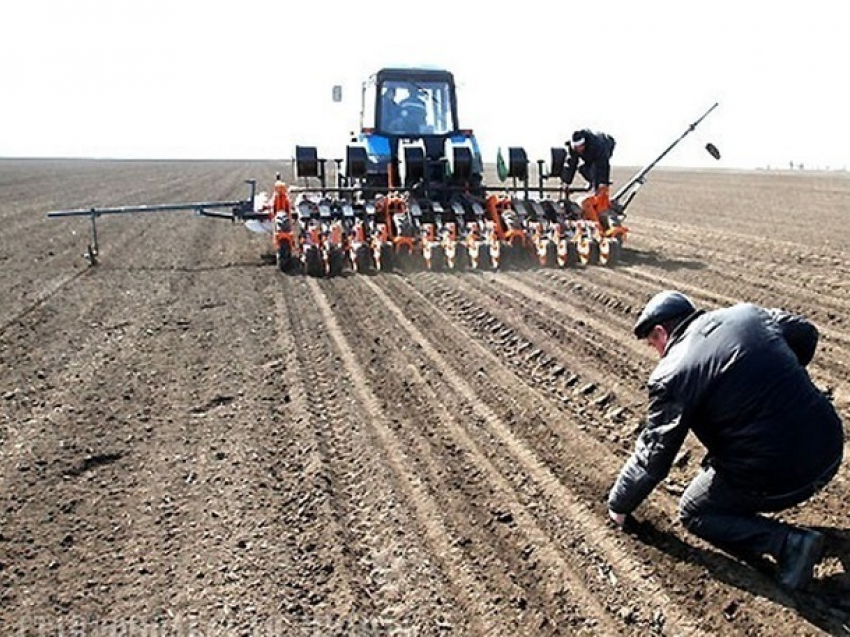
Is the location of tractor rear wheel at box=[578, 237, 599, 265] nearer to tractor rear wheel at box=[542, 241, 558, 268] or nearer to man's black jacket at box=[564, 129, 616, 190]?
tractor rear wheel at box=[542, 241, 558, 268]

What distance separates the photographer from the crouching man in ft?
11.8

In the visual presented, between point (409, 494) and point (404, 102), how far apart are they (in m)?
10.1

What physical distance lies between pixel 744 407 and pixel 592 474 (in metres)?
1.31

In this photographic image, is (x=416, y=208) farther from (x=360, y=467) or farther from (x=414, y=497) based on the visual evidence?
(x=414, y=497)

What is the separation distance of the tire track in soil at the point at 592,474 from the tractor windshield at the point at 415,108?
6.20 meters

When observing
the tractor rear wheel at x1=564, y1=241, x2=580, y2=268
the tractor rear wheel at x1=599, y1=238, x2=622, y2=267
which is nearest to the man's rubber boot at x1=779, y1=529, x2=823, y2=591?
the tractor rear wheel at x1=564, y1=241, x2=580, y2=268

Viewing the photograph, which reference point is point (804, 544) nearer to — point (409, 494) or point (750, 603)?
point (750, 603)

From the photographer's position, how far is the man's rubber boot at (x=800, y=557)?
11.7 feet

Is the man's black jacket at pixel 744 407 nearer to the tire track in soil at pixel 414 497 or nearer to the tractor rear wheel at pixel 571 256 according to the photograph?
the tire track in soil at pixel 414 497

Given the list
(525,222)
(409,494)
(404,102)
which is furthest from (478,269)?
(409,494)

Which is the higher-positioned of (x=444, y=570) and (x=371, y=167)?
(x=371, y=167)

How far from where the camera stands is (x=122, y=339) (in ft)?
25.7

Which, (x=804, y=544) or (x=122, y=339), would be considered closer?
(x=804, y=544)

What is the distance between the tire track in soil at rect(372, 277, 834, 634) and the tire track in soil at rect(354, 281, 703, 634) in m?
0.02
